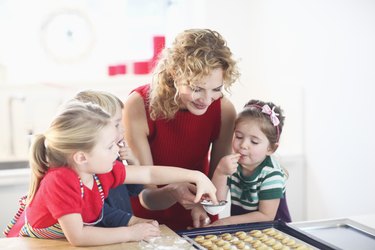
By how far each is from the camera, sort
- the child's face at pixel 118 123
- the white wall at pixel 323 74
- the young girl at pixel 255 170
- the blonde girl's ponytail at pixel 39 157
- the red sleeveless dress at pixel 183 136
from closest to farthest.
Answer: the blonde girl's ponytail at pixel 39 157 < the child's face at pixel 118 123 < the young girl at pixel 255 170 < the red sleeveless dress at pixel 183 136 < the white wall at pixel 323 74

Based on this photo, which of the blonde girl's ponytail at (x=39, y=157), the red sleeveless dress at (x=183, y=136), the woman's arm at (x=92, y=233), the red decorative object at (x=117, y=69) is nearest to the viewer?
the woman's arm at (x=92, y=233)

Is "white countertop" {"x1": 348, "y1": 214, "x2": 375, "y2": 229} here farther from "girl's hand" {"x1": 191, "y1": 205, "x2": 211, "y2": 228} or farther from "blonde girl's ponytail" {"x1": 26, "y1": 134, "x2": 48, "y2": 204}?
"blonde girl's ponytail" {"x1": 26, "y1": 134, "x2": 48, "y2": 204}

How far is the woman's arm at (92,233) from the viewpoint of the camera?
47.5 inches

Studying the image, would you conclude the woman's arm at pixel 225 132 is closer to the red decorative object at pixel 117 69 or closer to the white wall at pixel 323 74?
the white wall at pixel 323 74

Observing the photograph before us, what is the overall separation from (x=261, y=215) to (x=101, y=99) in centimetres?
58

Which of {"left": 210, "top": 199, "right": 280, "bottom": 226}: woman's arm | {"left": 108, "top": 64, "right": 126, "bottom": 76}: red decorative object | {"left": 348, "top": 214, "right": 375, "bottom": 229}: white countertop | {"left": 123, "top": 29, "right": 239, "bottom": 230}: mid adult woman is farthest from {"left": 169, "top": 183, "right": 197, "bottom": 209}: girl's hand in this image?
{"left": 108, "top": 64, "right": 126, "bottom": 76}: red decorative object

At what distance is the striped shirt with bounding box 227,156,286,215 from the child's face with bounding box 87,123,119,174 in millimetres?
512

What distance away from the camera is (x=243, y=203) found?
1623mm

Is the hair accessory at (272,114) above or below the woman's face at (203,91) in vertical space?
below

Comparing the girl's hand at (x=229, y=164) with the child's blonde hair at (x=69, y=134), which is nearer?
the child's blonde hair at (x=69, y=134)

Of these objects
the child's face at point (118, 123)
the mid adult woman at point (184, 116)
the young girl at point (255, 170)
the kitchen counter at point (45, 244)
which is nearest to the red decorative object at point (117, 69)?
the mid adult woman at point (184, 116)

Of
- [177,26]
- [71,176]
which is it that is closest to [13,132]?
[177,26]

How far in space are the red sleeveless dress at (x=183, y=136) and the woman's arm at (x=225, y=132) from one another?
0.01 m

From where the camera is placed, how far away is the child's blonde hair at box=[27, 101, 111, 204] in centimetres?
124
